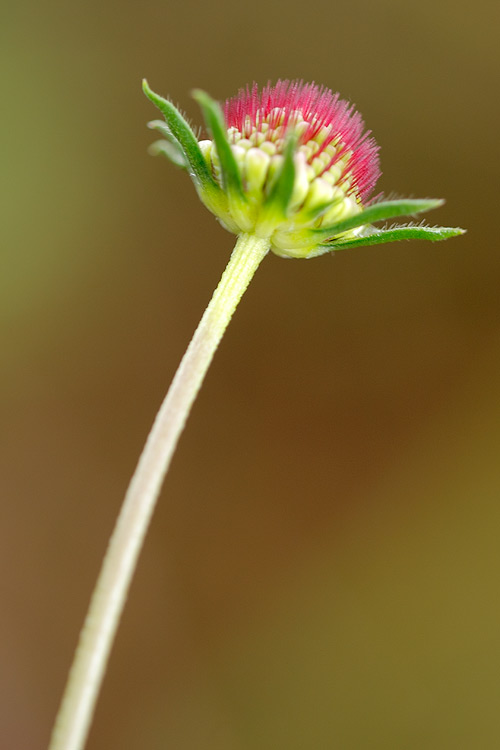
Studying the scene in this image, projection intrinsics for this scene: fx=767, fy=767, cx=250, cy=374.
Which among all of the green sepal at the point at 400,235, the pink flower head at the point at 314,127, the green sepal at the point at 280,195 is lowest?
the green sepal at the point at 280,195

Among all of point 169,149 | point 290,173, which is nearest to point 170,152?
point 169,149

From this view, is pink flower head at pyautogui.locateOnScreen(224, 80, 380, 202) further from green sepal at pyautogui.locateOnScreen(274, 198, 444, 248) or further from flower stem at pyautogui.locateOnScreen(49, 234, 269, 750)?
flower stem at pyautogui.locateOnScreen(49, 234, 269, 750)

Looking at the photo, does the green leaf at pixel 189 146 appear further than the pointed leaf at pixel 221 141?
Yes

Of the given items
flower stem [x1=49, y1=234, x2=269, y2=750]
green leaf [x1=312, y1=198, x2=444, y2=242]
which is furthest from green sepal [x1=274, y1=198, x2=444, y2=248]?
flower stem [x1=49, y1=234, x2=269, y2=750]

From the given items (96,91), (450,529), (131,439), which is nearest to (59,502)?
(131,439)

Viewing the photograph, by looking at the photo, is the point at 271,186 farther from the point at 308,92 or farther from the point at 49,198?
the point at 49,198

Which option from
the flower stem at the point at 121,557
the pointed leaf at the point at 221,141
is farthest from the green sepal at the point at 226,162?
the flower stem at the point at 121,557

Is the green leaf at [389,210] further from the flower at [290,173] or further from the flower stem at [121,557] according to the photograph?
the flower stem at [121,557]
